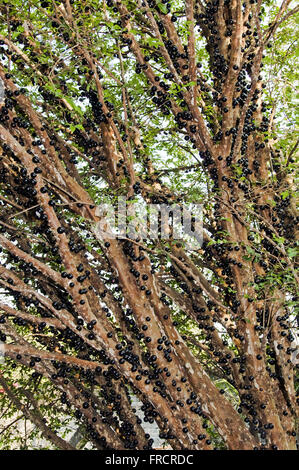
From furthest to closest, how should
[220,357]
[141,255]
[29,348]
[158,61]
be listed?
1. [158,61]
2. [220,357]
3. [141,255]
4. [29,348]

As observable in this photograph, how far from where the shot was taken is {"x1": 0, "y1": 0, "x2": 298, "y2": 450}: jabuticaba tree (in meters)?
3.69

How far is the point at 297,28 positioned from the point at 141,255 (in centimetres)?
497

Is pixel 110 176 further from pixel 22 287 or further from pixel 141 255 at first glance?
pixel 22 287

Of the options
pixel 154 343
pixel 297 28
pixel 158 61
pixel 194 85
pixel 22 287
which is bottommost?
pixel 154 343

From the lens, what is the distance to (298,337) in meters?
4.96

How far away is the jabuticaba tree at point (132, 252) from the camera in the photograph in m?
3.69

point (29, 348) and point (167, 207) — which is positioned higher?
point (167, 207)

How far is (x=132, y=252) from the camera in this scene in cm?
415

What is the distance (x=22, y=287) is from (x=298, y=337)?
3.38 meters

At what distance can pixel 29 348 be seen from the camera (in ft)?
10.7
